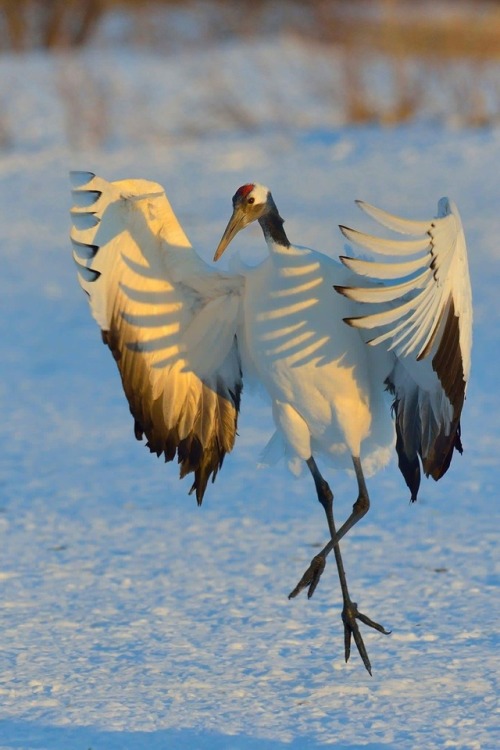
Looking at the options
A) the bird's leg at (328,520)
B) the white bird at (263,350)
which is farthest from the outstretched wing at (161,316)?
the bird's leg at (328,520)

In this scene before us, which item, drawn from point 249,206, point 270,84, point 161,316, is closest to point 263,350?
point 161,316

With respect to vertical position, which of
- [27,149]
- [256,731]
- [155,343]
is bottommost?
[256,731]

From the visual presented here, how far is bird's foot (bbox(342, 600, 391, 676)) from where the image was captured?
4.06 m

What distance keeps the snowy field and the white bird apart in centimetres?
28

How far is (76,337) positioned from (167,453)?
14.4 ft

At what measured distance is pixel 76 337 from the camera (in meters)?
8.98

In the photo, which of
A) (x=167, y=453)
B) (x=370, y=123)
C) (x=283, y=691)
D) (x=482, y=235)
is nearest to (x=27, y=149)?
(x=370, y=123)

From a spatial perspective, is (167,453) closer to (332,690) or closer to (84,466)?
(332,690)

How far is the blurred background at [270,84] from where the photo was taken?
45.4 ft

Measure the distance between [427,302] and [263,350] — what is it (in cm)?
87

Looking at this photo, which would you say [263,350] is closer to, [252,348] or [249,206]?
[252,348]

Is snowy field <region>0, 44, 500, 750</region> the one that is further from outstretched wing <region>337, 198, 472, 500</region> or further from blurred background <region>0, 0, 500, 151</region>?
blurred background <region>0, 0, 500, 151</region>

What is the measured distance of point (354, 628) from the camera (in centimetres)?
415

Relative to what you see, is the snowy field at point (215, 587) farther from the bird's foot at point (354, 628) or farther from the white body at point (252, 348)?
the white body at point (252, 348)
